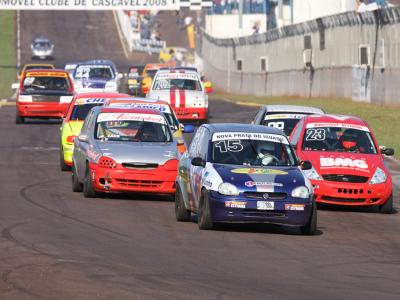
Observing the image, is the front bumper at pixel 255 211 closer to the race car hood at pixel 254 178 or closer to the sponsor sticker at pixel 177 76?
the race car hood at pixel 254 178

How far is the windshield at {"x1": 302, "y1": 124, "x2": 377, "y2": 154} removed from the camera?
19.7 meters

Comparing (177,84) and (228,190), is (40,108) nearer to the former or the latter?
(177,84)

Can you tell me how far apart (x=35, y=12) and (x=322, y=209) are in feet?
299

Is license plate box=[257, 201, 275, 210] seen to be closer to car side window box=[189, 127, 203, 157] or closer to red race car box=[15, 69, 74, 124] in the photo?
car side window box=[189, 127, 203, 157]

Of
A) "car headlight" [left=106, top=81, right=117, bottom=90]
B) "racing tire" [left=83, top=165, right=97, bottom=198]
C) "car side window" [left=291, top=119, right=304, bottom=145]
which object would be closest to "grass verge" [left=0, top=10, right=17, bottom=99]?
"car headlight" [left=106, top=81, right=117, bottom=90]

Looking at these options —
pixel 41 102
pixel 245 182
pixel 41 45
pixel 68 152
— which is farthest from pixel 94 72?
pixel 41 45

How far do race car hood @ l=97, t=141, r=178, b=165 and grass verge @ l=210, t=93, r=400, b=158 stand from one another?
8.85 metres

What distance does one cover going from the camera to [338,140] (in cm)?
1995

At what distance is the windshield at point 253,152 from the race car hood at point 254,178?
0.97ft

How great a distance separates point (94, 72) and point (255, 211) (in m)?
28.8

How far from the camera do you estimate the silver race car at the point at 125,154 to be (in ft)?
63.1

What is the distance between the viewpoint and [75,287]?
446 inches

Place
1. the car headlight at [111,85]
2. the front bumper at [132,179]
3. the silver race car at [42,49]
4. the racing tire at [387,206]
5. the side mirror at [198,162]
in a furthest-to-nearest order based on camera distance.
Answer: the silver race car at [42,49] → the car headlight at [111,85] → the front bumper at [132,179] → the racing tire at [387,206] → the side mirror at [198,162]

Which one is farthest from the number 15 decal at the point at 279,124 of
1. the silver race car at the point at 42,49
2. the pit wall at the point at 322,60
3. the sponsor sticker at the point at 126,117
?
the silver race car at the point at 42,49
